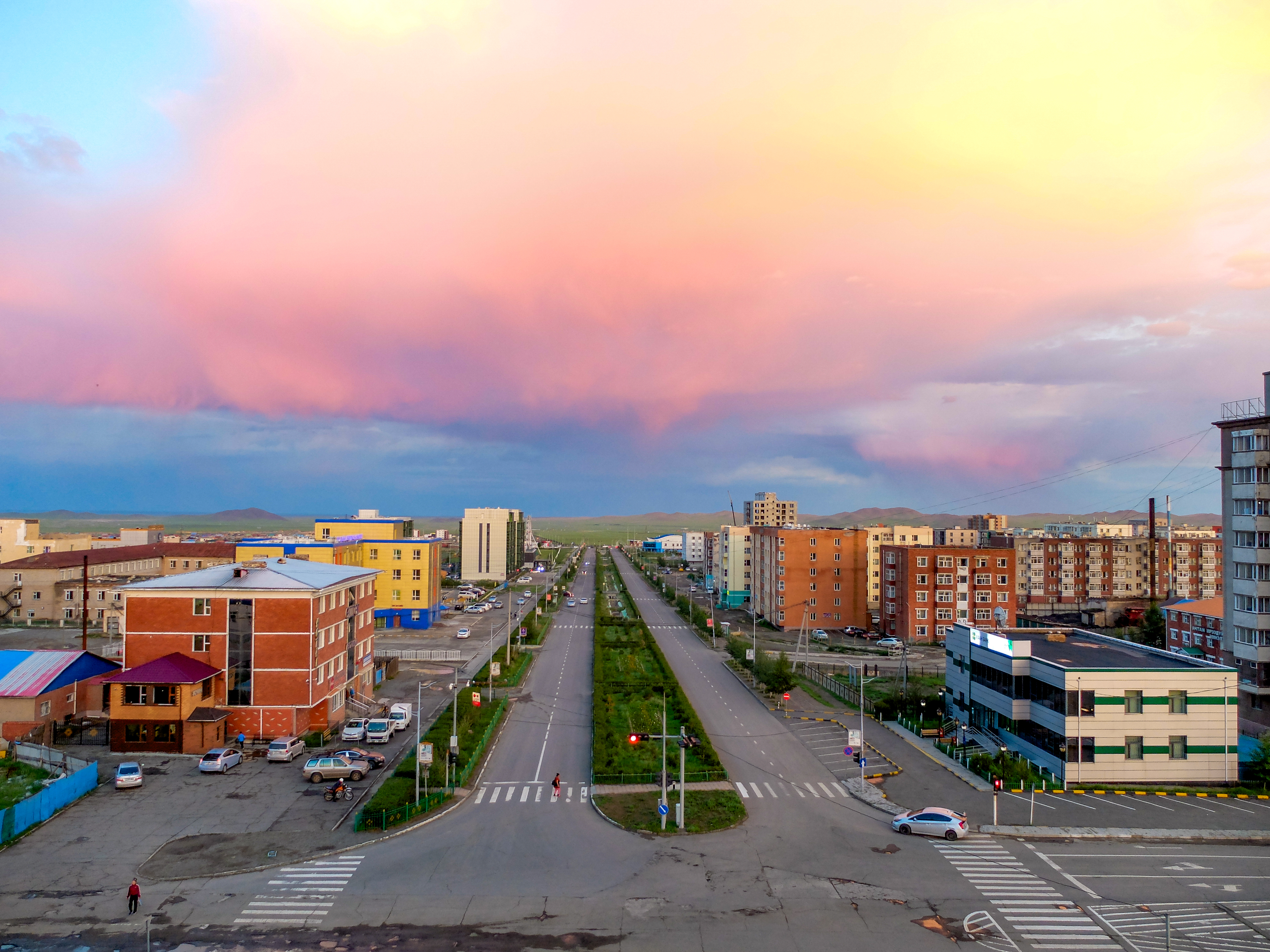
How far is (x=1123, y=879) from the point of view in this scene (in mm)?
29516

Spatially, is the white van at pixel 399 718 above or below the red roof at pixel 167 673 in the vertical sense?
below

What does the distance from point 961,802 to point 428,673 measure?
50.0m

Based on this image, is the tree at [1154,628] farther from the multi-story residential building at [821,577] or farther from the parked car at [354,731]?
the parked car at [354,731]

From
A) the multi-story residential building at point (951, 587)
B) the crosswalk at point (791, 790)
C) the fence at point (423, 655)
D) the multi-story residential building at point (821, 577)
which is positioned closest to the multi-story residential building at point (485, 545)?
the multi-story residential building at point (821, 577)

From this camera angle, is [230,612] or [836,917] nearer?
[836,917]

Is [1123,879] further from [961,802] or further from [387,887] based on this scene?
[387,887]

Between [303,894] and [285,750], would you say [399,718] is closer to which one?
[285,750]

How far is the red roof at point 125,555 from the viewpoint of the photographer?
101375 mm

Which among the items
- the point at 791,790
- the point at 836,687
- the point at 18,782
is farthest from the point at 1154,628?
the point at 18,782

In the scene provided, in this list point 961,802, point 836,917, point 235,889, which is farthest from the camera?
point 961,802

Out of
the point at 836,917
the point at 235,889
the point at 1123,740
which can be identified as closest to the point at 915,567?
the point at 1123,740

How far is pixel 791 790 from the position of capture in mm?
40625

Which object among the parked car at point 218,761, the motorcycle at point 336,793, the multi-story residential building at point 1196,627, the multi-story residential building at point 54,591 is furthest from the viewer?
the multi-story residential building at point 54,591

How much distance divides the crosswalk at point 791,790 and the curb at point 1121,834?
25.4 feet
